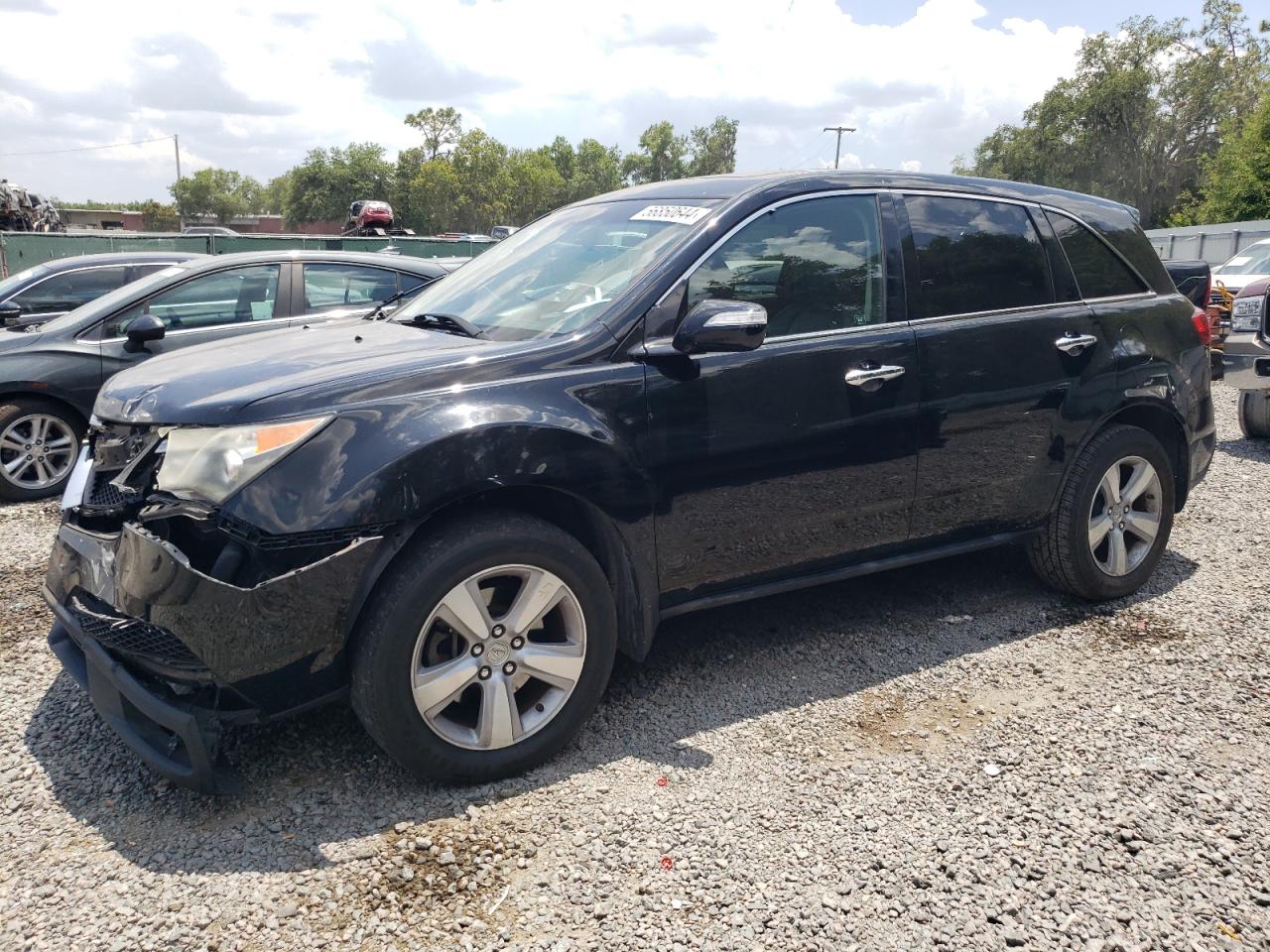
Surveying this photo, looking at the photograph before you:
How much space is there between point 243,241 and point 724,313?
64.1 ft

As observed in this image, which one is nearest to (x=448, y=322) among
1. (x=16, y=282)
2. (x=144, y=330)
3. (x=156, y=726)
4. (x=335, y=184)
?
(x=156, y=726)

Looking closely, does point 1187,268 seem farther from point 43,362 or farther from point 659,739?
point 43,362

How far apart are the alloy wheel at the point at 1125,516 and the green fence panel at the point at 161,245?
46.0ft

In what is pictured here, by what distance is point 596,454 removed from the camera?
123 inches

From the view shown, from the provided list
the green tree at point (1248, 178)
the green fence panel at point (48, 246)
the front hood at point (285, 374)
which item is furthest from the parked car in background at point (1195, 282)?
the green tree at point (1248, 178)

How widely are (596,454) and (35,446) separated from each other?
17.5ft

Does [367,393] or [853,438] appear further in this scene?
[853,438]

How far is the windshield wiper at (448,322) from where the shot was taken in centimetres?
356

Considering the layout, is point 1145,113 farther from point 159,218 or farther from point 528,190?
point 159,218

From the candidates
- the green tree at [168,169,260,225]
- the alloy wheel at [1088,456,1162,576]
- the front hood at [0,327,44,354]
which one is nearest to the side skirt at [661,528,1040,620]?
the alloy wheel at [1088,456,1162,576]

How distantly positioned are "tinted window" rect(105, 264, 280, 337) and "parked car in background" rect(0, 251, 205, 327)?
951 millimetres

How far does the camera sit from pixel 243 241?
2033 cm

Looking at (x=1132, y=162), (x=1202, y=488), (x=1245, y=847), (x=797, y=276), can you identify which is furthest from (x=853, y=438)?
(x=1132, y=162)

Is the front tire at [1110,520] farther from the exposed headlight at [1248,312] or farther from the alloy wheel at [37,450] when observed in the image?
the alloy wheel at [37,450]
